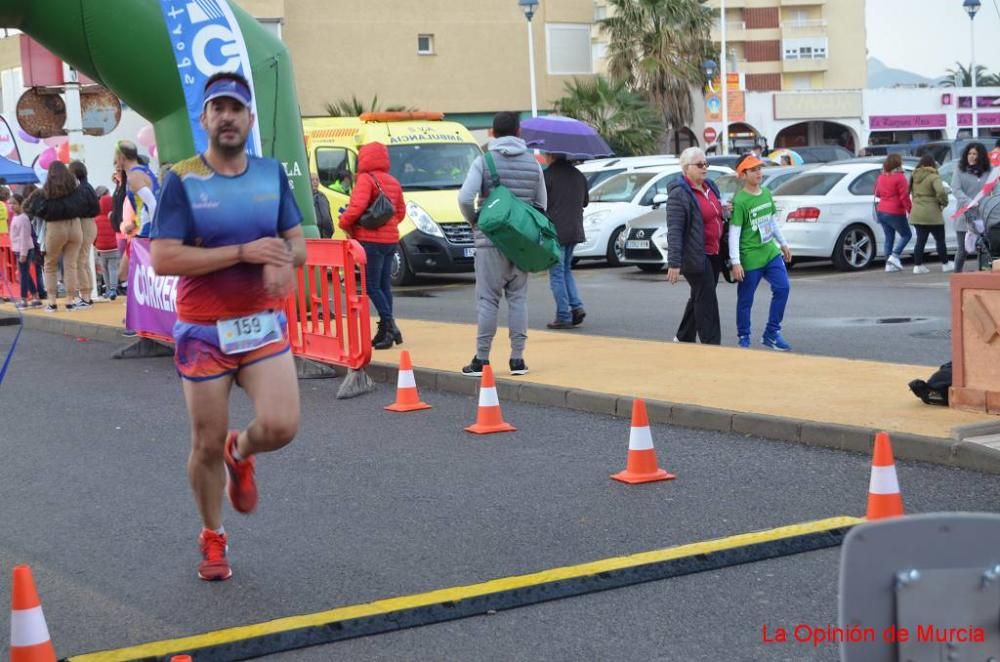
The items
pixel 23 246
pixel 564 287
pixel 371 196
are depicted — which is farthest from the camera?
pixel 23 246

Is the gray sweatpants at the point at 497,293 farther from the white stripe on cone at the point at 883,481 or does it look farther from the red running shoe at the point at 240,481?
the red running shoe at the point at 240,481

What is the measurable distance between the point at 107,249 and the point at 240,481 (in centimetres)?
1554

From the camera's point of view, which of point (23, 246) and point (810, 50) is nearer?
point (23, 246)

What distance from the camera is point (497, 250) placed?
10.6m

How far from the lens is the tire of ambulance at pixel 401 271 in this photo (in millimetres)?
21531

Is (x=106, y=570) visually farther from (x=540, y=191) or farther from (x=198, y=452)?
(x=540, y=191)

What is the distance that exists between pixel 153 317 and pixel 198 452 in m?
8.49

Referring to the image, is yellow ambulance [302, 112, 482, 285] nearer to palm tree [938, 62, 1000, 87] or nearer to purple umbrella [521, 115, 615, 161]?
purple umbrella [521, 115, 615, 161]

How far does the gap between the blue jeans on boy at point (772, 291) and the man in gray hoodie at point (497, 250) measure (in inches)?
91.0

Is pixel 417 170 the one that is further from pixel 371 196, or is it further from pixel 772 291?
pixel 772 291

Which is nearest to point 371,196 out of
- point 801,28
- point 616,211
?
point 616,211

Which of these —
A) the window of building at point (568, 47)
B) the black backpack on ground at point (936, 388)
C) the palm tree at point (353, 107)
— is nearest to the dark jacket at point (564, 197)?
the black backpack on ground at point (936, 388)

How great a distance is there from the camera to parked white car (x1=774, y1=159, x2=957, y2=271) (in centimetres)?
2111

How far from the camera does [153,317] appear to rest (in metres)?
13.9
